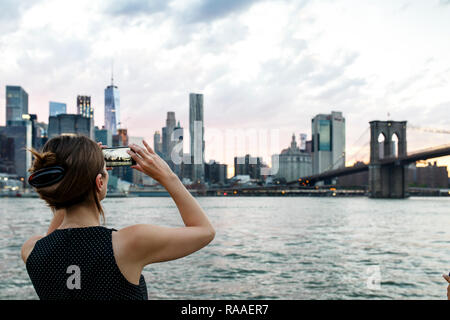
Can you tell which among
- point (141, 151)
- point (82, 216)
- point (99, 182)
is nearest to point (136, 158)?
point (141, 151)

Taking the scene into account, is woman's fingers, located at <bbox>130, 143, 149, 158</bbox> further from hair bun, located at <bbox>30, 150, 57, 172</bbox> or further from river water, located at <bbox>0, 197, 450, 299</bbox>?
river water, located at <bbox>0, 197, 450, 299</bbox>

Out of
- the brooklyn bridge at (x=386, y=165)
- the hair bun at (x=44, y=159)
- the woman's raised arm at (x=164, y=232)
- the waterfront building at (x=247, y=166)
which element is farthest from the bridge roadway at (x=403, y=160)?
the hair bun at (x=44, y=159)

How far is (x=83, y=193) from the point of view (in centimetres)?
149

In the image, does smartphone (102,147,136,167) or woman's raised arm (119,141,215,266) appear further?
smartphone (102,147,136,167)

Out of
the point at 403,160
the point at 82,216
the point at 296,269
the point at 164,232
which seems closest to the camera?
the point at 164,232

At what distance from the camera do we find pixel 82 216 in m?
1.52

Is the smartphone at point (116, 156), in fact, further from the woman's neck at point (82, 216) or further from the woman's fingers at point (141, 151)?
the woman's neck at point (82, 216)

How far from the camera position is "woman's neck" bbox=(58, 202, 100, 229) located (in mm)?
1517

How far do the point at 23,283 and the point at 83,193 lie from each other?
14092 millimetres

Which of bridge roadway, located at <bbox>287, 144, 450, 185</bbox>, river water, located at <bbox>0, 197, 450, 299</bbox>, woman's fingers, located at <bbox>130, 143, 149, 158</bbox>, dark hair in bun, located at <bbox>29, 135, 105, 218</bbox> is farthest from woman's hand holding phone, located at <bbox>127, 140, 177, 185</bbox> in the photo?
bridge roadway, located at <bbox>287, 144, 450, 185</bbox>

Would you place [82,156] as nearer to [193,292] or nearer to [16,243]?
[193,292]

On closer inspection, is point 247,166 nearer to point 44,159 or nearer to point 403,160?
point 44,159

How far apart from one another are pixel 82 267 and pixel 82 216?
0.18m

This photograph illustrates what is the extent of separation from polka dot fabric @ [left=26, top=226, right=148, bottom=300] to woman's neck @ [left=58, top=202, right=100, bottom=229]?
0.12 feet
